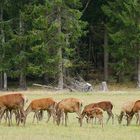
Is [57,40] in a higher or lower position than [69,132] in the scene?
higher

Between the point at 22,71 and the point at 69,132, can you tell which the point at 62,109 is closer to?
the point at 69,132

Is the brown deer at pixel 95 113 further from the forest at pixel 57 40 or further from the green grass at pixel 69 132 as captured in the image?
the forest at pixel 57 40

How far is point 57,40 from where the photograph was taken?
164 ft

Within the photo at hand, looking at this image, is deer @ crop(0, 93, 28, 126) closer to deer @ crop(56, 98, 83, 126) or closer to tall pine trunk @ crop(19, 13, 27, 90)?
deer @ crop(56, 98, 83, 126)

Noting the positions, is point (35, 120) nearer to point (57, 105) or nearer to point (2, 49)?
point (57, 105)

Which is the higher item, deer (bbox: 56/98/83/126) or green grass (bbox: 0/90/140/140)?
deer (bbox: 56/98/83/126)

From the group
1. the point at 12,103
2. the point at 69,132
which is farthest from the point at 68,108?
the point at 69,132

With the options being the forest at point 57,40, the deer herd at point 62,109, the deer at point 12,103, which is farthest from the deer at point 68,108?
the forest at point 57,40

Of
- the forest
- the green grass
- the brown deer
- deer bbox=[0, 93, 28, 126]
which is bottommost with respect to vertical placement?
the green grass

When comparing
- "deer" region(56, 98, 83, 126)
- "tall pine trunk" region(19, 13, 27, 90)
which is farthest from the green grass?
"tall pine trunk" region(19, 13, 27, 90)

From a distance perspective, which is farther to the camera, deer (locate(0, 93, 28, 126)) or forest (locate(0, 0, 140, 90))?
forest (locate(0, 0, 140, 90))

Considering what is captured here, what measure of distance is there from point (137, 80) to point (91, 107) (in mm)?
29574

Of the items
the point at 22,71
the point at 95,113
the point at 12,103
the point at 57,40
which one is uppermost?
the point at 57,40

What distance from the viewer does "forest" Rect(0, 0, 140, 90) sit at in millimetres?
49938
